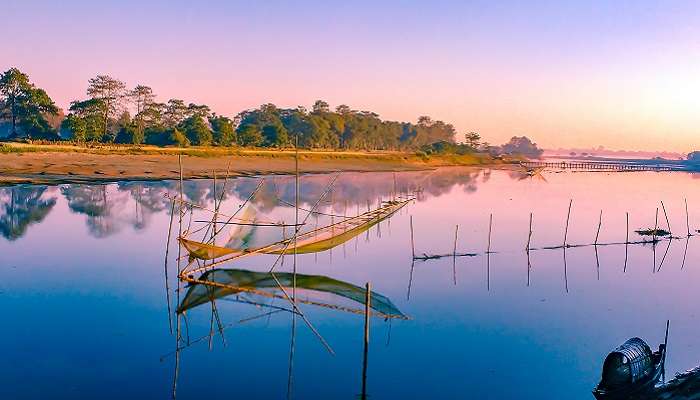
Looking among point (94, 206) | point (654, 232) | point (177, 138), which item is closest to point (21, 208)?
point (94, 206)

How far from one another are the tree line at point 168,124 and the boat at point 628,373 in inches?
280

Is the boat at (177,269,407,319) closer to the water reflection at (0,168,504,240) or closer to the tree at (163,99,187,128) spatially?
the water reflection at (0,168,504,240)

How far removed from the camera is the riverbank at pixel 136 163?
25625mm

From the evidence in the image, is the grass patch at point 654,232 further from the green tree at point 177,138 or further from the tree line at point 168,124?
the green tree at point 177,138

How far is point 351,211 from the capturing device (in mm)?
21328

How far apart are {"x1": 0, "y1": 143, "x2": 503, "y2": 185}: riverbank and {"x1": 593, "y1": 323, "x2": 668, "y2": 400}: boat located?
12169mm

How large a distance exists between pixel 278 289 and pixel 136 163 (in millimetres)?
23142

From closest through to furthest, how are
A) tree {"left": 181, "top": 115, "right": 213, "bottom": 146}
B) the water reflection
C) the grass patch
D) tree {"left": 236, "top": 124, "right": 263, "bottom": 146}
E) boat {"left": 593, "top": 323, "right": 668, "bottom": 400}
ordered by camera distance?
boat {"left": 593, "top": 323, "right": 668, "bottom": 400} < the water reflection < the grass patch < tree {"left": 181, "top": 115, "right": 213, "bottom": 146} < tree {"left": 236, "top": 124, "right": 263, "bottom": 146}

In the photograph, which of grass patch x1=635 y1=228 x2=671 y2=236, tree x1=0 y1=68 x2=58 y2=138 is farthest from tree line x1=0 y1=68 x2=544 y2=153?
grass patch x1=635 y1=228 x2=671 y2=236

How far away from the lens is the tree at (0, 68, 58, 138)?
32594 mm

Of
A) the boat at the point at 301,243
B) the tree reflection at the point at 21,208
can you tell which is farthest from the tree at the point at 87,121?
the boat at the point at 301,243

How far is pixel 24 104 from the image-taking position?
3259cm

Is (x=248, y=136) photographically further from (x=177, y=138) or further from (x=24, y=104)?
(x=24, y=104)

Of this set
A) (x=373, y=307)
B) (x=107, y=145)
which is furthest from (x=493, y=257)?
(x=107, y=145)
